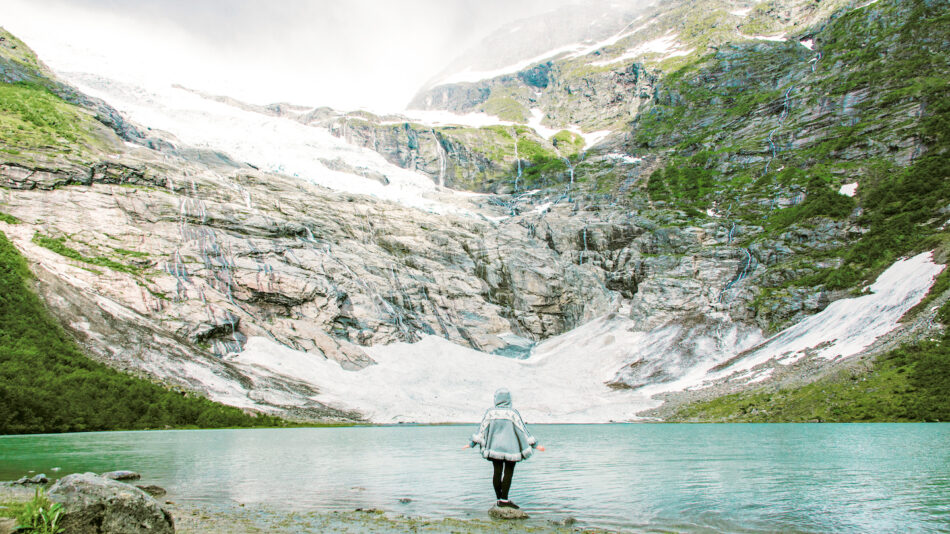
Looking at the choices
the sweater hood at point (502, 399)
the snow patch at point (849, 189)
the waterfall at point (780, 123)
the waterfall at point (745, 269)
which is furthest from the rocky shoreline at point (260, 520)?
the waterfall at point (780, 123)

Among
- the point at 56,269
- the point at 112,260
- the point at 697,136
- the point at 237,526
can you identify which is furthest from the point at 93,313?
the point at 697,136

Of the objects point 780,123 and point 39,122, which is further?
point 780,123

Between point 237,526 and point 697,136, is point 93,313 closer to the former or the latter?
point 237,526

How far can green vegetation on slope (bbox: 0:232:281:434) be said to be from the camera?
4894cm

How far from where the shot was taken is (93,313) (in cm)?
7400

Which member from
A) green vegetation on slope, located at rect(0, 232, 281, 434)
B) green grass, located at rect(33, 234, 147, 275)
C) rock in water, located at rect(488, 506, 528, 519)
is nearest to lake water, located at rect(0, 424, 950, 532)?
rock in water, located at rect(488, 506, 528, 519)

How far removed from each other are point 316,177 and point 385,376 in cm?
10487

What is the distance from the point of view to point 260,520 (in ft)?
38.6

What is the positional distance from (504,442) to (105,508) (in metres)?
7.55

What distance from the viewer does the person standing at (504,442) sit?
1217cm

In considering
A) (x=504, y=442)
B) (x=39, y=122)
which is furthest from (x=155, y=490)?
(x=39, y=122)

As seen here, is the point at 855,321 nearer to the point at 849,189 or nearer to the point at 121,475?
the point at 849,189

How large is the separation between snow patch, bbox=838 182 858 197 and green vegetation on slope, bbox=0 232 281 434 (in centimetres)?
12572

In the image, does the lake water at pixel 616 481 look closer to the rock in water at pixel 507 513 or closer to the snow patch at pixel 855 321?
the rock in water at pixel 507 513
